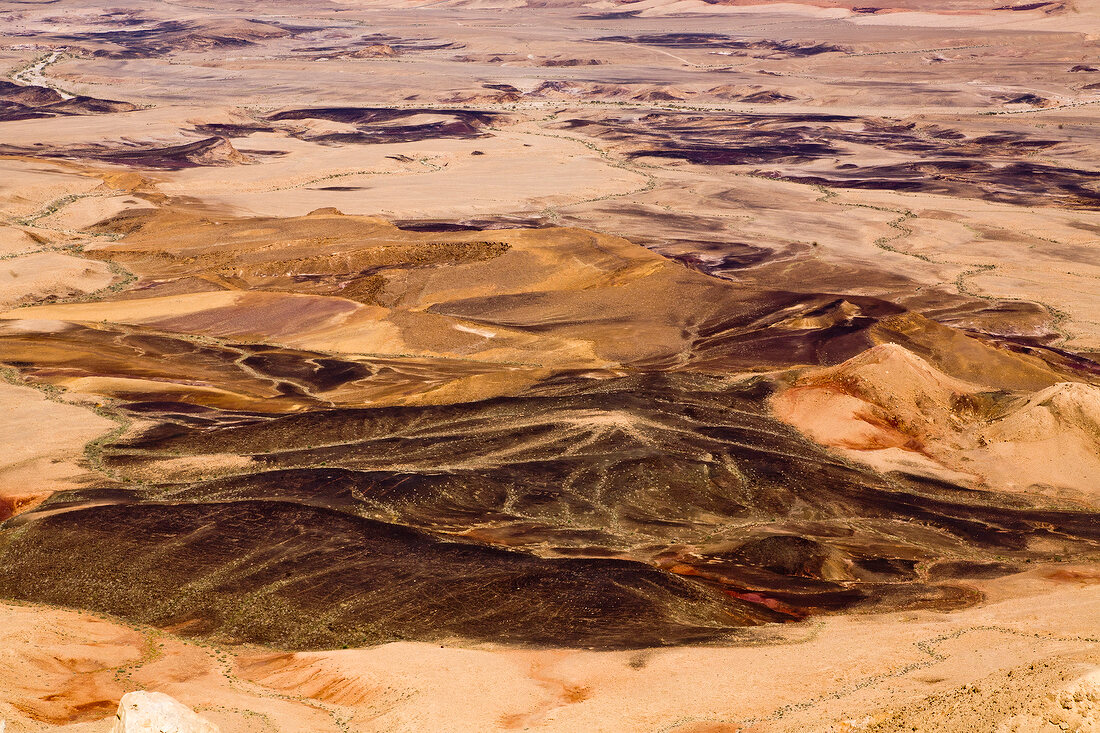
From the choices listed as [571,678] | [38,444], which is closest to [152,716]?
[571,678]

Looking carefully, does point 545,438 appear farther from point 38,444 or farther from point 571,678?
point 38,444

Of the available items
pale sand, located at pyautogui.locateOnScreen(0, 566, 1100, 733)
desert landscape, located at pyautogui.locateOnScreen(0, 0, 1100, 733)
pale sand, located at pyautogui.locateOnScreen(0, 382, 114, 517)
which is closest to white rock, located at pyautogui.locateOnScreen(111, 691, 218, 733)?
desert landscape, located at pyautogui.locateOnScreen(0, 0, 1100, 733)

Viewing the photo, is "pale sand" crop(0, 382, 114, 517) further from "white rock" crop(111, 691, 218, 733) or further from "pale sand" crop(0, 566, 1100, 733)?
"white rock" crop(111, 691, 218, 733)

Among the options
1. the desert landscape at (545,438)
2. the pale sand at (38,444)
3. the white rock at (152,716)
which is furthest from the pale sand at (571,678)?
the pale sand at (38,444)

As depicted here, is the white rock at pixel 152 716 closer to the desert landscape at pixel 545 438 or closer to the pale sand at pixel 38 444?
the desert landscape at pixel 545 438

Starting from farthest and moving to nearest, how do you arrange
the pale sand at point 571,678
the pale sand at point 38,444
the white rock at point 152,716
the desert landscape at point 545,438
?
the pale sand at point 38,444, the desert landscape at point 545,438, the pale sand at point 571,678, the white rock at point 152,716

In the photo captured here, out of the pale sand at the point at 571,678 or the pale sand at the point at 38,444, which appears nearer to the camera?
the pale sand at the point at 571,678
